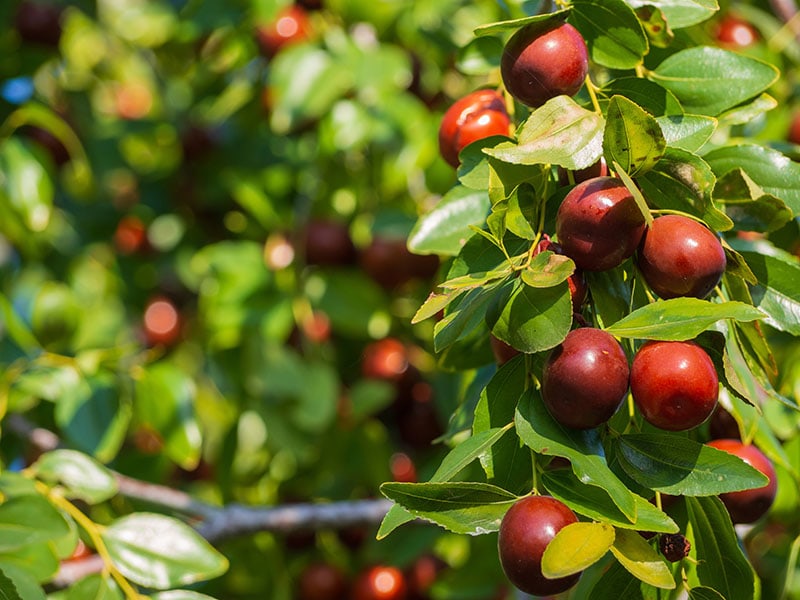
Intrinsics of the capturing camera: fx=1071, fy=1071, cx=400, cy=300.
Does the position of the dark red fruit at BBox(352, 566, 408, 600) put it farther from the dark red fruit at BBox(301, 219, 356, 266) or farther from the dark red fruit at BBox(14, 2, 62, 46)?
the dark red fruit at BBox(14, 2, 62, 46)

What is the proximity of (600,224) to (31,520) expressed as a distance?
30.3 inches

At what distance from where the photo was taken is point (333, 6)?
2.29 metres

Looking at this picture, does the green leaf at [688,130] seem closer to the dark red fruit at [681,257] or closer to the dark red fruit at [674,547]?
the dark red fruit at [681,257]

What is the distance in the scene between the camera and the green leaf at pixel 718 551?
101 cm

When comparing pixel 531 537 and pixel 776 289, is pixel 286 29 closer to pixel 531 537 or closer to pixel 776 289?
pixel 776 289

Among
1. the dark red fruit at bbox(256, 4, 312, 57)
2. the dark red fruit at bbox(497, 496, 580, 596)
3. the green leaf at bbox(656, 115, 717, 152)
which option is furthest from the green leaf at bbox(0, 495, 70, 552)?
the dark red fruit at bbox(256, 4, 312, 57)

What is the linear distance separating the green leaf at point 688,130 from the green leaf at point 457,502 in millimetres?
366

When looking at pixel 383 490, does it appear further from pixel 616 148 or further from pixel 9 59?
pixel 9 59

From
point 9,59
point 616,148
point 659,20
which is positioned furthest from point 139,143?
point 616,148

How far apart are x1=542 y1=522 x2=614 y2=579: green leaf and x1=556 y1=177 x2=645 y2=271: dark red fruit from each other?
0.76ft

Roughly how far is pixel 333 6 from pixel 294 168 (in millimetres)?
365

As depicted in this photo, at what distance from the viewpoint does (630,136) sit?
946mm

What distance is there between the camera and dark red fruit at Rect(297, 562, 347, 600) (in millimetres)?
2070

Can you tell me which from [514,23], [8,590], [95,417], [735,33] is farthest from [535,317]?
[735,33]
